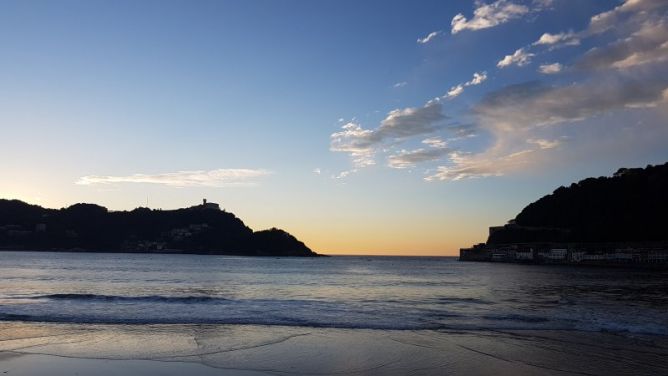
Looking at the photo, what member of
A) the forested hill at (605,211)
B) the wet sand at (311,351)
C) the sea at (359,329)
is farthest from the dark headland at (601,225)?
the wet sand at (311,351)

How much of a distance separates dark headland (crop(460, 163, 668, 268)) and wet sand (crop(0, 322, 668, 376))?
122 meters

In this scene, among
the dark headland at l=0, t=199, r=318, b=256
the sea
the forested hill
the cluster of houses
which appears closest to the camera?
the sea

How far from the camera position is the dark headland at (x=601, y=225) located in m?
131

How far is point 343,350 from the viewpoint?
1430 cm

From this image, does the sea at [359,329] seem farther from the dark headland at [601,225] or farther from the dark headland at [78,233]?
the dark headland at [78,233]

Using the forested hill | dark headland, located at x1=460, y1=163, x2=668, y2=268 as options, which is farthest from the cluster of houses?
the forested hill

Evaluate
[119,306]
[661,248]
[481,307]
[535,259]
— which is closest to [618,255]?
[661,248]

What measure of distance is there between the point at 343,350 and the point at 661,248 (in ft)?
423

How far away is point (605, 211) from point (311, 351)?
16084 centimetres

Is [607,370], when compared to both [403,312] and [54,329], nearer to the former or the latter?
[403,312]

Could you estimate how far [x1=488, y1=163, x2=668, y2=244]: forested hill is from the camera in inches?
5463

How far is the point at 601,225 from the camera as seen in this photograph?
5802 inches

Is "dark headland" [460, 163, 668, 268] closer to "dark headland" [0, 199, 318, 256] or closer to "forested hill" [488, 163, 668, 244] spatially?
"forested hill" [488, 163, 668, 244]

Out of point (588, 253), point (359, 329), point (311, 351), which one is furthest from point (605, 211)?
point (311, 351)
